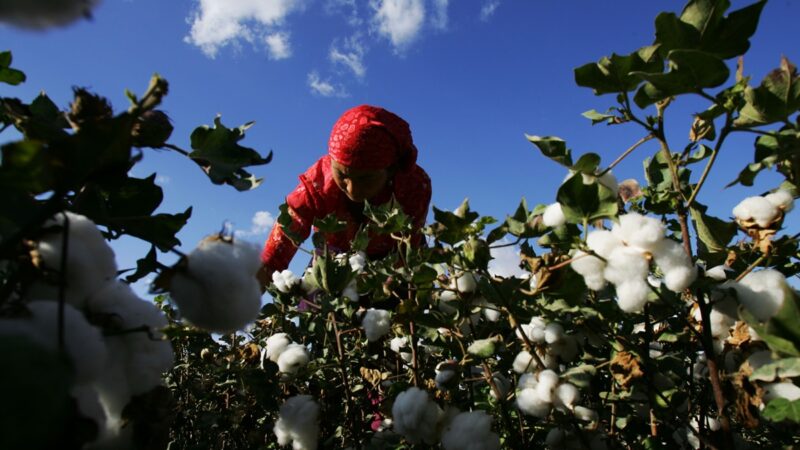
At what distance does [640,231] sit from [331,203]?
8.52ft

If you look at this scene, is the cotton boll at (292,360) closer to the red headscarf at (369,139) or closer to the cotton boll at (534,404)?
the cotton boll at (534,404)

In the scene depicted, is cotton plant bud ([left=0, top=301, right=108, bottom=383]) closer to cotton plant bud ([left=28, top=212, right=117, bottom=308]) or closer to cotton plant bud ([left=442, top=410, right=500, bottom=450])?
cotton plant bud ([left=28, top=212, right=117, bottom=308])

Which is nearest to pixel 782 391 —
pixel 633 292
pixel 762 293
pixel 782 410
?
pixel 782 410

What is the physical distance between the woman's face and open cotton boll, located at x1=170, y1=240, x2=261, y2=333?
240cm

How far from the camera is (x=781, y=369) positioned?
2.54 feet

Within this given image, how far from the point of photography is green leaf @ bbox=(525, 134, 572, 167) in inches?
42.6

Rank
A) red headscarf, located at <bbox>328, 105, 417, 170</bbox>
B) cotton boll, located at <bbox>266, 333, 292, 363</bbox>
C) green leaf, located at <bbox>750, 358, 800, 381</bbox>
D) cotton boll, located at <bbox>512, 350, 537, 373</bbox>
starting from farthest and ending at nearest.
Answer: red headscarf, located at <bbox>328, 105, 417, 170</bbox> < cotton boll, located at <bbox>266, 333, 292, 363</bbox> < cotton boll, located at <bbox>512, 350, 537, 373</bbox> < green leaf, located at <bbox>750, 358, 800, 381</bbox>

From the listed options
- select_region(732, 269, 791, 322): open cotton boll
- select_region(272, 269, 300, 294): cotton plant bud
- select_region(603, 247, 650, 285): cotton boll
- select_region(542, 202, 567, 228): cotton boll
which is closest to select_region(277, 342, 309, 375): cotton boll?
select_region(272, 269, 300, 294): cotton plant bud

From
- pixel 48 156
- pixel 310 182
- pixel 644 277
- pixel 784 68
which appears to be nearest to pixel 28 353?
pixel 48 156

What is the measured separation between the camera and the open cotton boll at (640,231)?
922 millimetres

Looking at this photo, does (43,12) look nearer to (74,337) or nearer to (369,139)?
(74,337)

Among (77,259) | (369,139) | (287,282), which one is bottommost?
(77,259)

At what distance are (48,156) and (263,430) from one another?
1.19m

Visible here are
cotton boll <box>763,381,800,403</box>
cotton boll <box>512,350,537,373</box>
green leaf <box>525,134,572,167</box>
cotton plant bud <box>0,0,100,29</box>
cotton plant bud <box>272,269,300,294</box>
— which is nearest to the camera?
cotton plant bud <box>0,0,100,29</box>
